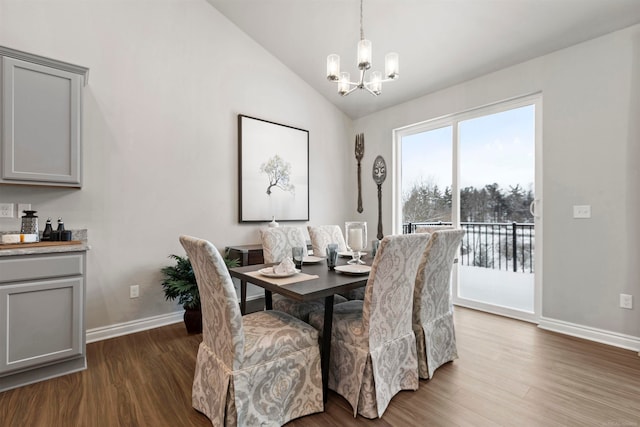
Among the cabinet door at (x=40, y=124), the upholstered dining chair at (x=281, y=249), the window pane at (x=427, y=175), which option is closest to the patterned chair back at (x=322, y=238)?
the upholstered dining chair at (x=281, y=249)

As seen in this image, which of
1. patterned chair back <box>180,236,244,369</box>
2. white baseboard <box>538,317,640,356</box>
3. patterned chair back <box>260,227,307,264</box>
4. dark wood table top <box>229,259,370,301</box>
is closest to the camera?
patterned chair back <box>180,236,244,369</box>

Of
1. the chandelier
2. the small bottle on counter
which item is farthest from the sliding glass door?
the small bottle on counter

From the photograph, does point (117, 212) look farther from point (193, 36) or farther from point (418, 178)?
point (418, 178)

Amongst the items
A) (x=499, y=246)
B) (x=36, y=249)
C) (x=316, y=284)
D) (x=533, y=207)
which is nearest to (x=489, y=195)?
(x=533, y=207)

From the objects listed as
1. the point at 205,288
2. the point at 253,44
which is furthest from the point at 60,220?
the point at 253,44

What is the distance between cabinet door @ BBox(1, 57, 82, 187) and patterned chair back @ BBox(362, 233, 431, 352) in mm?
2307

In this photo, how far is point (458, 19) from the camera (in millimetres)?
2826

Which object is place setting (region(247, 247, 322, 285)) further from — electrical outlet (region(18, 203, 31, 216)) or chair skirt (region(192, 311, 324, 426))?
electrical outlet (region(18, 203, 31, 216))

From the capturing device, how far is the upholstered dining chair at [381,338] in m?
1.61

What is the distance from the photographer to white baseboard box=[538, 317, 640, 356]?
2.47m

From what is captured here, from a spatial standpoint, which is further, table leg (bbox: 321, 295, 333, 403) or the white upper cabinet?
the white upper cabinet

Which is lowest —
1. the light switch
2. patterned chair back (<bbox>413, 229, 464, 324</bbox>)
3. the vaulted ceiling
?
patterned chair back (<bbox>413, 229, 464, 324</bbox>)

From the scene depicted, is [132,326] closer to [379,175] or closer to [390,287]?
[390,287]

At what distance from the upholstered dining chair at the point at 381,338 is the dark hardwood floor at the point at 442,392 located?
0.10 m
